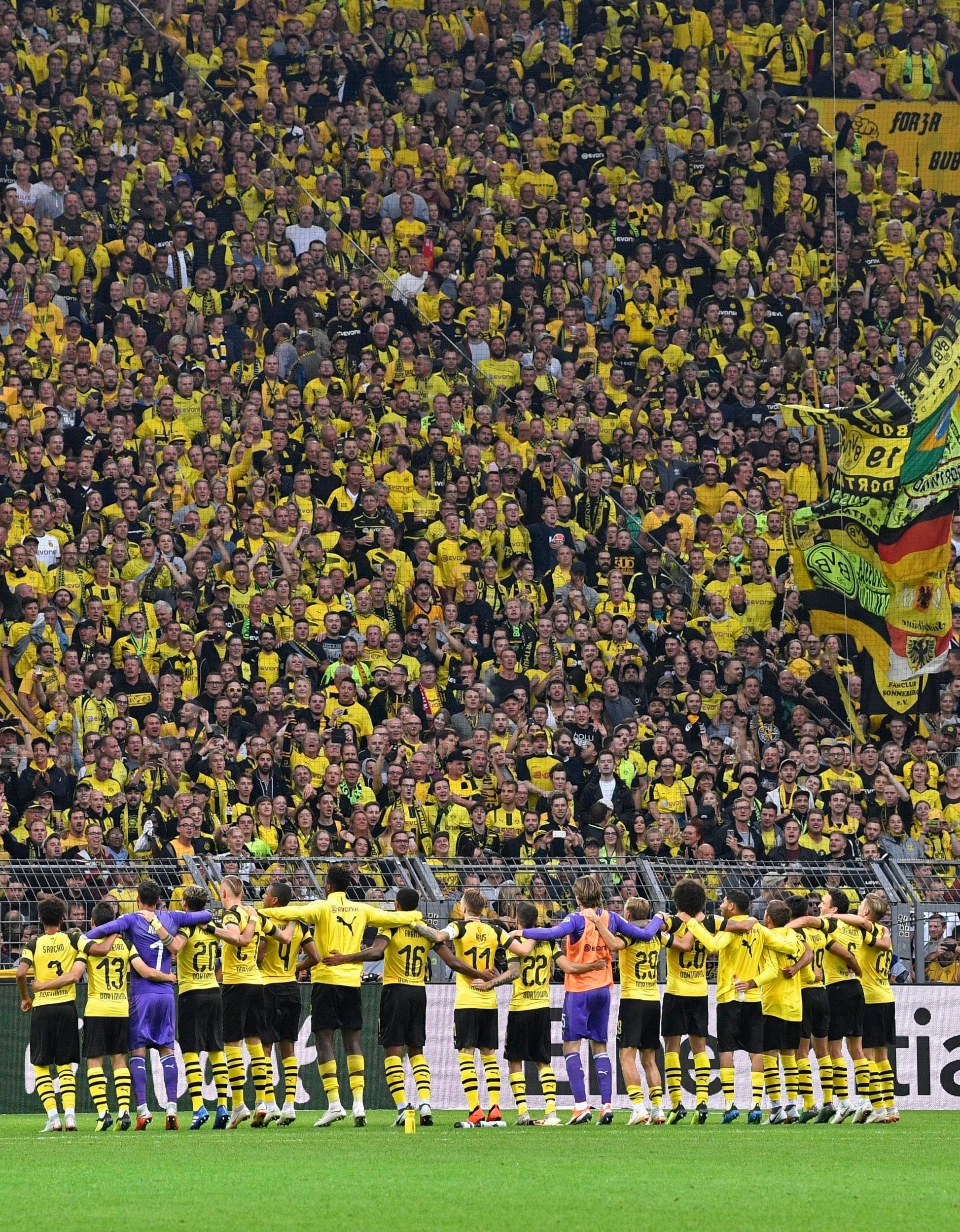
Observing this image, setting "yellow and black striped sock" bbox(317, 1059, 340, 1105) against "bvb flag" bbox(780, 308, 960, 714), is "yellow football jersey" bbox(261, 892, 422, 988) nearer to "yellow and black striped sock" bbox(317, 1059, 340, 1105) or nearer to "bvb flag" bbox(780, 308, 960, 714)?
"yellow and black striped sock" bbox(317, 1059, 340, 1105)

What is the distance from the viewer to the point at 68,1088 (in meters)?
16.2

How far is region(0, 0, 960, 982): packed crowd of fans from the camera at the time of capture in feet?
67.4

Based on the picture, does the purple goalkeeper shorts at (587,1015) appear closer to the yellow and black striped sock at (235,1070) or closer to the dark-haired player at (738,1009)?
the dark-haired player at (738,1009)

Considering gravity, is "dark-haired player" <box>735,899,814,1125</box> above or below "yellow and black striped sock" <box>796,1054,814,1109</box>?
above

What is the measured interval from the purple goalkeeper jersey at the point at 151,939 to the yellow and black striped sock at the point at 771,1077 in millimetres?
4391

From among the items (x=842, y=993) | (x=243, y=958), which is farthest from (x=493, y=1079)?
(x=842, y=993)

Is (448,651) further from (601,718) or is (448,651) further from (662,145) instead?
(662,145)

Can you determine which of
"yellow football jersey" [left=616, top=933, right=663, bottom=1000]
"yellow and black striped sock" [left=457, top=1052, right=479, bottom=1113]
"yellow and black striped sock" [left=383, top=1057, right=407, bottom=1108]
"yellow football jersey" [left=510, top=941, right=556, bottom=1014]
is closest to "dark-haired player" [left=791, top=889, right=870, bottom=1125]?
"yellow football jersey" [left=616, top=933, right=663, bottom=1000]

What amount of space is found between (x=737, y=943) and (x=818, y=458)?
1087 centimetres

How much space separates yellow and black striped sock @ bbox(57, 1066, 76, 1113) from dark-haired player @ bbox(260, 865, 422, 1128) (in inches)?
70.8

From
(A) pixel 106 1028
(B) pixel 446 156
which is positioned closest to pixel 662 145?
(B) pixel 446 156

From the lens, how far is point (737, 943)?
1695 centimetres

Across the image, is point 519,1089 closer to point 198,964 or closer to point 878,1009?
point 198,964

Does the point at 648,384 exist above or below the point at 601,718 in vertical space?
above
